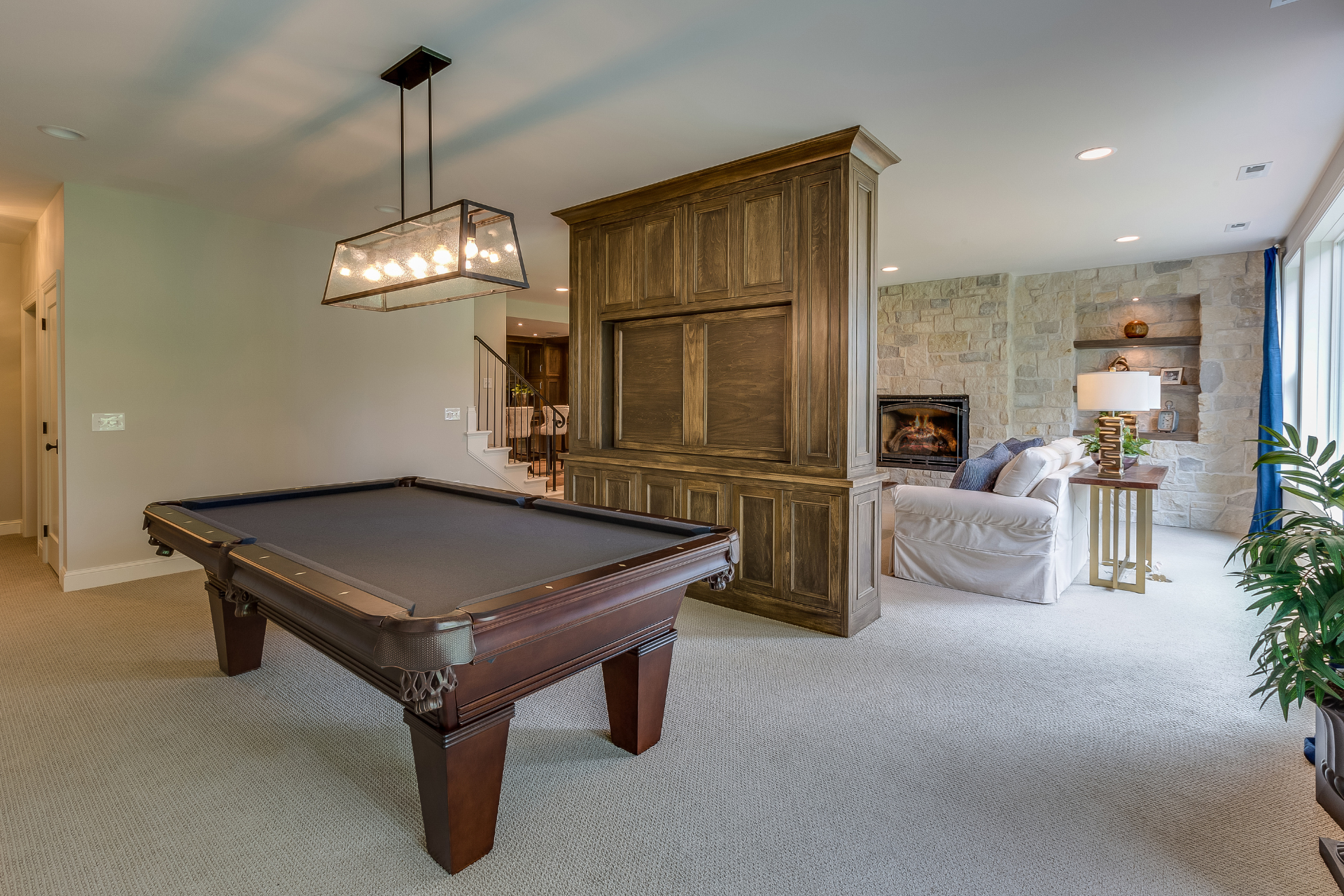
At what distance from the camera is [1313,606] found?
5.62ft

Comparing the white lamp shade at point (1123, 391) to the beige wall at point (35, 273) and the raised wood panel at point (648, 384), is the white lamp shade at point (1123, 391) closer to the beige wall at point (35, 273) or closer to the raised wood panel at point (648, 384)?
the raised wood panel at point (648, 384)

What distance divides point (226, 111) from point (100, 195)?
1.95 metres

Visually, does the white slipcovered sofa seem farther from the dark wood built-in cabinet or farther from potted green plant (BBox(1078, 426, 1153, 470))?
the dark wood built-in cabinet

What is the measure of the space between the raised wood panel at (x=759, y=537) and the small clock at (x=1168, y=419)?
5070mm

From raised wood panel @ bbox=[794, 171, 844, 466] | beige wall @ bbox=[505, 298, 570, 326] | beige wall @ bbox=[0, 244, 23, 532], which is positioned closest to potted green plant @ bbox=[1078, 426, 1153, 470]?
raised wood panel @ bbox=[794, 171, 844, 466]

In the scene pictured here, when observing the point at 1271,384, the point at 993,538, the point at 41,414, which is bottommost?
the point at 993,538

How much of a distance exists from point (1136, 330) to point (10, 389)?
1040 centimetres

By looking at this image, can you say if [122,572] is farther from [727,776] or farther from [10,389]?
[727,776]

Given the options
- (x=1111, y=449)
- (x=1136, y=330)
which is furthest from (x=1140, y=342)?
(x=1111, y=449)

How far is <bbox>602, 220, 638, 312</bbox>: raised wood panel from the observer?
416 centimetres

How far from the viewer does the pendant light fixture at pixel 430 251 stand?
97.3 inches

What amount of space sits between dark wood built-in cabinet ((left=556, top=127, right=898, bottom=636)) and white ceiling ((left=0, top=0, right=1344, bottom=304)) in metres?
0.27

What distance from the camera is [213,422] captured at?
460 centimetres

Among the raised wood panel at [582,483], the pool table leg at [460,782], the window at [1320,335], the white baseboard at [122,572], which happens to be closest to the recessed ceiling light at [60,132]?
the white baseboard at [122,572]
